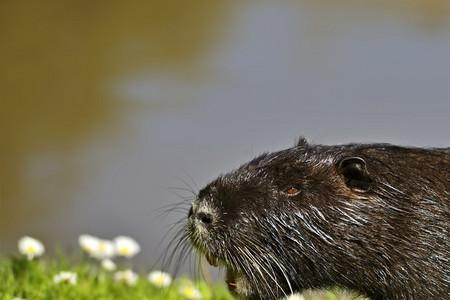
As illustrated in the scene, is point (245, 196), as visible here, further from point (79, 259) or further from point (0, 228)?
point (0, 228)

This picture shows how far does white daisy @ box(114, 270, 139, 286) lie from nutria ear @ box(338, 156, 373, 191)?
219 cm

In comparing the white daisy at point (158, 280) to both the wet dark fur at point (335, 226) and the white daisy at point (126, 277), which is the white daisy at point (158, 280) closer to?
the white daisy at point (126, 277)

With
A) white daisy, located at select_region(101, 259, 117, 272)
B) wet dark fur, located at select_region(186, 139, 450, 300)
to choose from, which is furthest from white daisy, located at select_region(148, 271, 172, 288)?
wet dark fur, located at select_region(186, 139, 450, 300)

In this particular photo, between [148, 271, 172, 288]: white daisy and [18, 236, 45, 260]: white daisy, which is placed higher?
[18, 236, 45, 260]: white daisy

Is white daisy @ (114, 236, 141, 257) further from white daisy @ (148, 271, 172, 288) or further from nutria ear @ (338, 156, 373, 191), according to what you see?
nutria ear @ (338, 156, 373, 191)

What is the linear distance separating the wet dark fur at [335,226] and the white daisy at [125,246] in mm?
2137

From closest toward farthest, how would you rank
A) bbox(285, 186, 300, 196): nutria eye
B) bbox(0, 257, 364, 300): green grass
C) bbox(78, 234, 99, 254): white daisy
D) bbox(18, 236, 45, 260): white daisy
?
1. bbox(285, 186, 300, 196): nutria eye
2. bbox(0, 257, 364, 300): green grass
3. bbox(18, 236, 45, 260): white daisy
4. bbox(78, 234, 99, 254): white daisy

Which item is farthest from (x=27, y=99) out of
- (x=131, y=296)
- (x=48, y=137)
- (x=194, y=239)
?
(x=194, y=239)

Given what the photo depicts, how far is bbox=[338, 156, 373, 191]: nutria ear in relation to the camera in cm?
527

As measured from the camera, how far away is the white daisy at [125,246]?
7.41 m

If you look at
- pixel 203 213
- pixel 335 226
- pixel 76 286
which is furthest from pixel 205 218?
pixel 76 286

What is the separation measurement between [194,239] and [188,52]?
4.61 meters

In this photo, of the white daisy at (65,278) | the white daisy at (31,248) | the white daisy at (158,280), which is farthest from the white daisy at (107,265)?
the white daisy at (65,278)

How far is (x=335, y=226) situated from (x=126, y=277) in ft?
7.20
